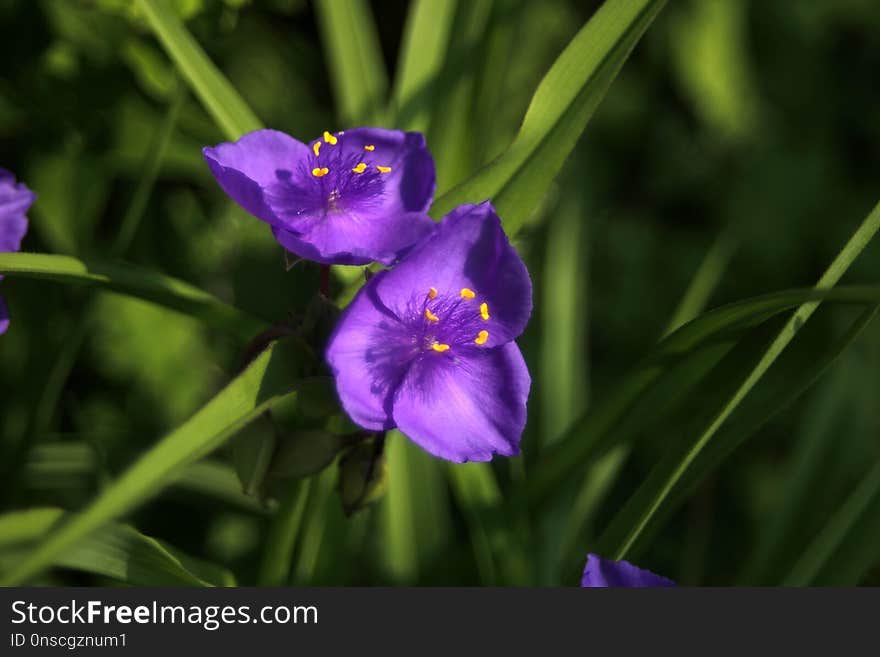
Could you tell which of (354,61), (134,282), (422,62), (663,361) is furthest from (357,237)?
(354,61)

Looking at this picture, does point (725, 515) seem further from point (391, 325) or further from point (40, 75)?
point (40, 75)

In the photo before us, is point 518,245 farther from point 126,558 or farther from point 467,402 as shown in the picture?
point 126,558

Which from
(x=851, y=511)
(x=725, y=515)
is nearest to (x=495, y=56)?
(x=851, y=511)

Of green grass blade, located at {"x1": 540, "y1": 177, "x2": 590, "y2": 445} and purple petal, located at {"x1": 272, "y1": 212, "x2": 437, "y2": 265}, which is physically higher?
green grass blade, located at {"x1": 540, "y1": 177, "x2": 590, "y2": 445}

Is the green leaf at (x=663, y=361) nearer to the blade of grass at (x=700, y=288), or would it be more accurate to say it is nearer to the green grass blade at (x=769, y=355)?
the green grass blade at (x=769, y=355)

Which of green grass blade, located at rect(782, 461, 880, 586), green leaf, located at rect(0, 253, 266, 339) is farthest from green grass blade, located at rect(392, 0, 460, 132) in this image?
green grass blade, located at rect(782, 461, 880, 586)

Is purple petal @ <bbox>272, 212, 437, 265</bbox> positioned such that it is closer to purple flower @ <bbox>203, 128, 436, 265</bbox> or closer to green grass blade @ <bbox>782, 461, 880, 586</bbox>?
purple flower @ <bbox>203, 128, 436, 265</bbox>
